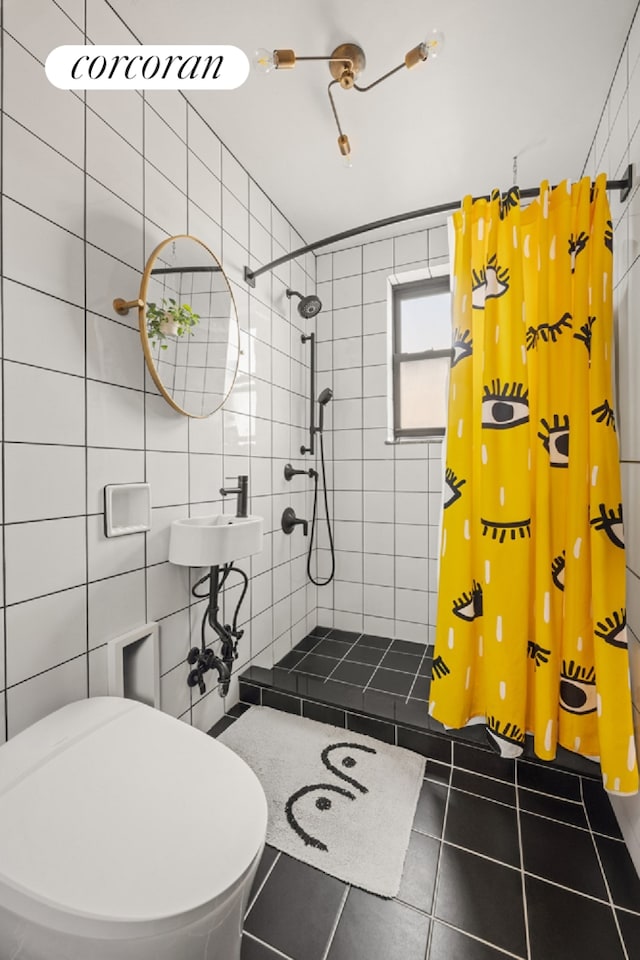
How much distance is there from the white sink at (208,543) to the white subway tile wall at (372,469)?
1096 millimetres

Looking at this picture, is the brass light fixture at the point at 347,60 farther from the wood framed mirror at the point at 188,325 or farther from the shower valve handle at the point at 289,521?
the shower valve handle at the point at 289,521

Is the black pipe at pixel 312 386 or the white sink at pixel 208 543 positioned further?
the black pipe at pixel 312 386

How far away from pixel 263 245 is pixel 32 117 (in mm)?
1089

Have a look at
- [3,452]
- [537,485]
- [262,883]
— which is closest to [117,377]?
[3,452]

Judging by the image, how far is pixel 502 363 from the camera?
1312mm

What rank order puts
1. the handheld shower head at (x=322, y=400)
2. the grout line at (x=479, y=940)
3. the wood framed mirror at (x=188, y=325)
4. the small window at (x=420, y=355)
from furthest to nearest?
the small window at (x=420, y=355) < the handheld shower head at (x=322, y=400) < the wood framed mirror at (x=188, y=325) < the grout line at (x=479, y=940)

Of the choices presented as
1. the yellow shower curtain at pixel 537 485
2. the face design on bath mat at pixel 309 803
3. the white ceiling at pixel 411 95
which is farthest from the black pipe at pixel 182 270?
the face design on bath mat at pixel 309 803

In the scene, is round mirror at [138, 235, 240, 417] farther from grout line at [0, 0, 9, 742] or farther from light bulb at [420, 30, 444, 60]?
light bulb at [420, 30, 444, 60]

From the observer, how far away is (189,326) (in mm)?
1416

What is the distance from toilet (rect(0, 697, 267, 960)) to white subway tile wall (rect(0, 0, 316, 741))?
0.24m

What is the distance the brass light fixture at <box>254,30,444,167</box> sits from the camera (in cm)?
108

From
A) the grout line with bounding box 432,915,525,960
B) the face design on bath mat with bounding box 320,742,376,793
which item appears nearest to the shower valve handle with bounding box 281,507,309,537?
the face design on bath mat with bounding box 320,742,376,793

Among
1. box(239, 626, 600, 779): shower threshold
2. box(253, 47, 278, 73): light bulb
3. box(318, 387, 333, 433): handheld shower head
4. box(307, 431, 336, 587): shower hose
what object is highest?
box(253, 47, 278, 73): light bulb

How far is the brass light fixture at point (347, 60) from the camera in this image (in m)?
1.08
